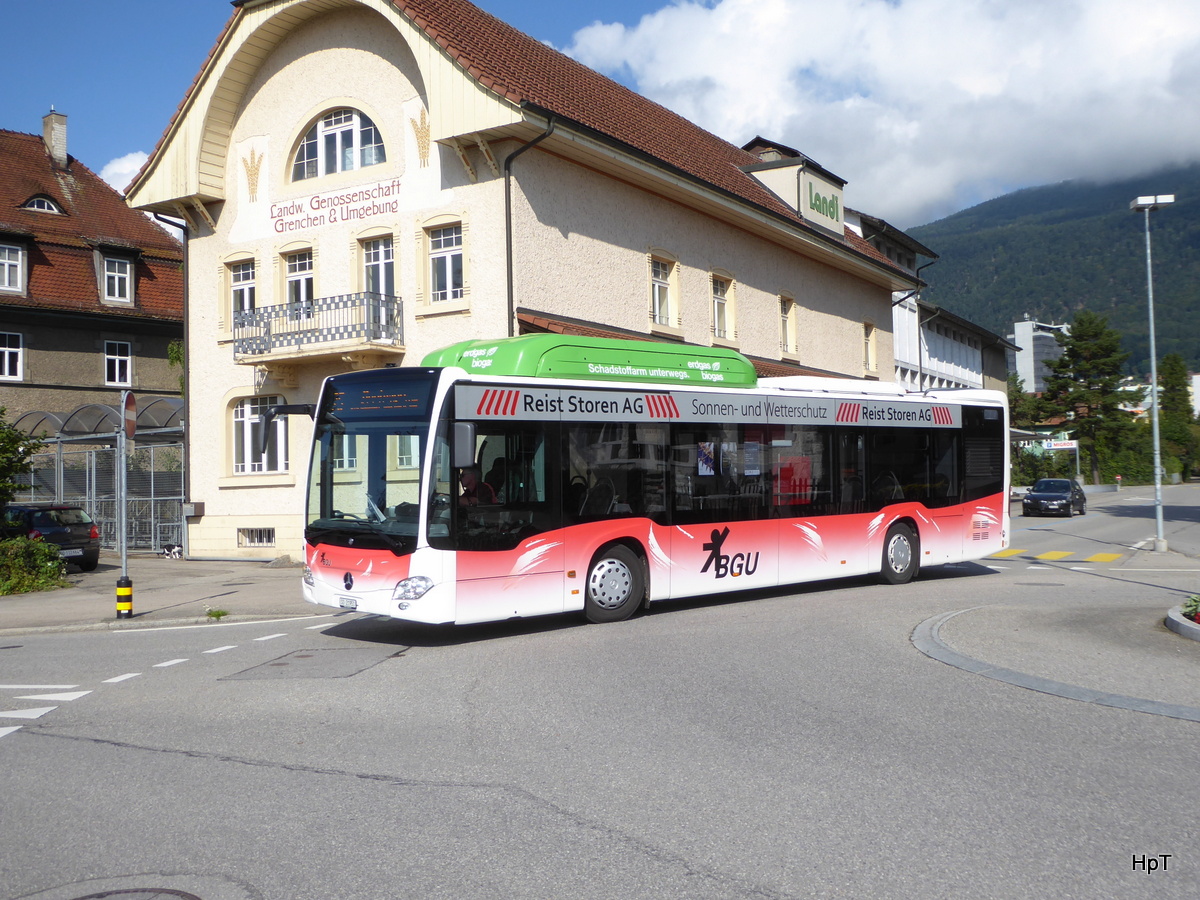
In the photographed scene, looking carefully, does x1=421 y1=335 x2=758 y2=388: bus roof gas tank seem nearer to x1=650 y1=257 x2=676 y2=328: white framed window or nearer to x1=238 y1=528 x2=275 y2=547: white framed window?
x1=650 y1=257 x2=676 y2=328: white framed window

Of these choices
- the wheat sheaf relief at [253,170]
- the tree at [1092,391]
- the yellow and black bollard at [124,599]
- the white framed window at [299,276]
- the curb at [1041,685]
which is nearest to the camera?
the curb at [1041,685]

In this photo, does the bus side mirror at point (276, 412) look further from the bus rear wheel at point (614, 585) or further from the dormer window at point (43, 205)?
the dormer window at point (43, 205)

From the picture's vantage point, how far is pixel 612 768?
6.02 meters

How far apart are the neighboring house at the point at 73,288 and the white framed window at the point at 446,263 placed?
2044 cm

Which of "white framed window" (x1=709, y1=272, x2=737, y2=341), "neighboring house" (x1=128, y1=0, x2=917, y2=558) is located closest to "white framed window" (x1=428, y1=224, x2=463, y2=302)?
"neighboring house" (x1=128, y1=0, x2=917, y2=558)

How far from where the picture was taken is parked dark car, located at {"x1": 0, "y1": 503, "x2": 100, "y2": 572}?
71.1 ft

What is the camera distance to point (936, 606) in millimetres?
13188

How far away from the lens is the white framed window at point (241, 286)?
25.0m

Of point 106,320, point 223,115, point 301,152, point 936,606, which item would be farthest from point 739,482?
point 106,320

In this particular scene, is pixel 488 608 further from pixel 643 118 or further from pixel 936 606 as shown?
pixel 643 118

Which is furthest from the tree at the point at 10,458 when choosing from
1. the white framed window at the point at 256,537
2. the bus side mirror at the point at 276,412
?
the bus side mirror at the point at 276,412

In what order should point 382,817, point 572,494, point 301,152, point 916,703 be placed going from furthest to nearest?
1. point 301,152
2. point 572,494
3. point 916,703
4. point 382,817

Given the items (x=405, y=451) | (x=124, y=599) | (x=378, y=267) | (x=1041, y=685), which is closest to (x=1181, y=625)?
(x=1041, y=685)

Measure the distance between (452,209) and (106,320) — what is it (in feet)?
76.7
